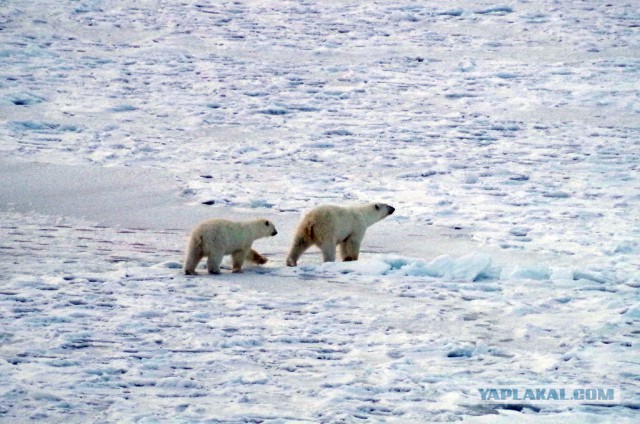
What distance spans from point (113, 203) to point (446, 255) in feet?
14.3

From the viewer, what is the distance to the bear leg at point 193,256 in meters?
8.82

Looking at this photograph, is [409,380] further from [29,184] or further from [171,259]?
[29,184]

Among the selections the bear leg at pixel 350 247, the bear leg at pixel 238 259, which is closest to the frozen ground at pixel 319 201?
the bear leg at pixel 238 259

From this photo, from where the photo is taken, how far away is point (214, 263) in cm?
900

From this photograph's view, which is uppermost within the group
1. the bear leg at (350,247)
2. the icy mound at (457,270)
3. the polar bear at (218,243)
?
the polar bear at (218,243)

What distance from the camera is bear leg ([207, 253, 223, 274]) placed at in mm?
8953

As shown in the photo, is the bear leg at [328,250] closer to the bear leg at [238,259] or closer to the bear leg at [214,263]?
the bear leg at [238,259]

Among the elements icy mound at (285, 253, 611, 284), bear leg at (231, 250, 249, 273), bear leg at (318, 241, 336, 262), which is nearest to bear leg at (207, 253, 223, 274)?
bear leg at (231, 250, 249, 273)

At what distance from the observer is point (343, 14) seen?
21281mm

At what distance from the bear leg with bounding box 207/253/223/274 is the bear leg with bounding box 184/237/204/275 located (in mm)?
88

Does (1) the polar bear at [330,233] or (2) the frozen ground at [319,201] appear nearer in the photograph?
(2) the frozen ground at [319,201]

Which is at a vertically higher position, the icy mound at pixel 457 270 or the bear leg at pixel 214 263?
the bear leg at pixel 214 263

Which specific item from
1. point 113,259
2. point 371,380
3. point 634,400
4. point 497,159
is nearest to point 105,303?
point 113,259

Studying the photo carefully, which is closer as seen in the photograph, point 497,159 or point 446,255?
point 446,255
